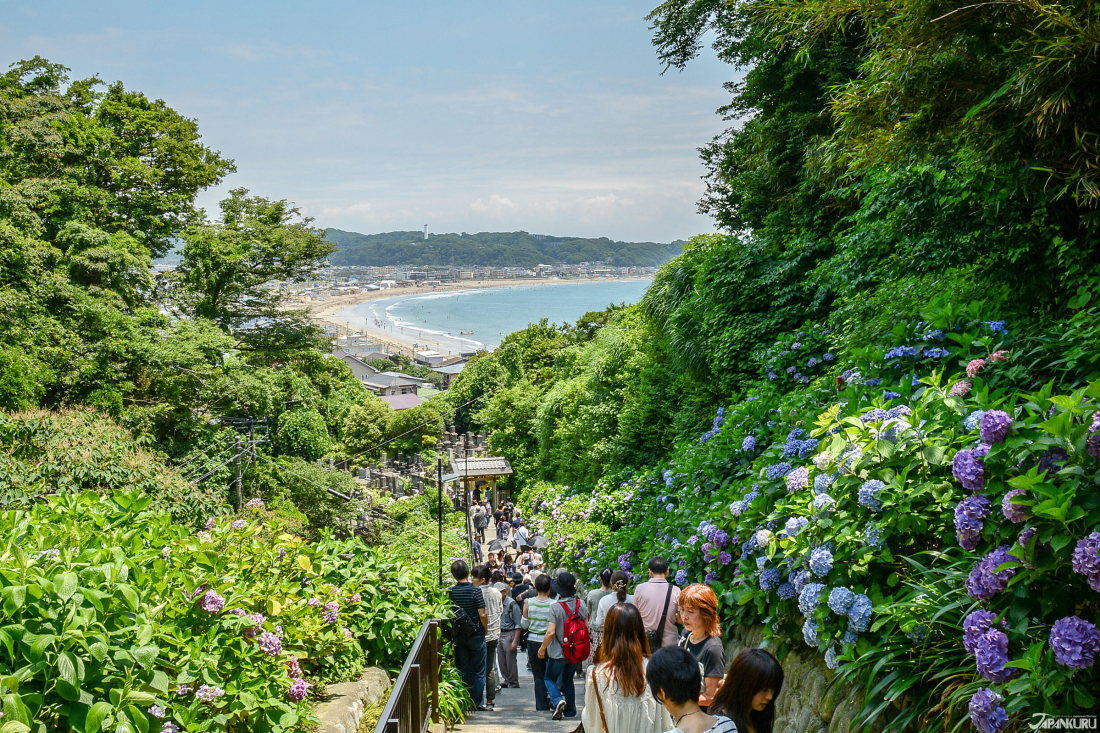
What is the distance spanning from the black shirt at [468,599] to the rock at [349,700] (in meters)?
0.82

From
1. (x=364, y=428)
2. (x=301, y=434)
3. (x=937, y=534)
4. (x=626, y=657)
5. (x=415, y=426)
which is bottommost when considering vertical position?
(x=415, y=426)

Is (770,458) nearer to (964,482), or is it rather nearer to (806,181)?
(964,482)

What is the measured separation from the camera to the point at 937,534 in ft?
9.82

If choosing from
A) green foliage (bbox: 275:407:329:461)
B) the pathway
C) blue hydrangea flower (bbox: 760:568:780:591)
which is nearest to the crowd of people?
the pathway

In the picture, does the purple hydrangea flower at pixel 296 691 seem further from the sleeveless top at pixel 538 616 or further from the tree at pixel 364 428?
the tree at pixel 364 428

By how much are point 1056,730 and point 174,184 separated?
26.6 m

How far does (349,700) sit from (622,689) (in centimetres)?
165

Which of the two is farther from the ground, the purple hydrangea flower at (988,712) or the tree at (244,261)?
the tree at (244,261)

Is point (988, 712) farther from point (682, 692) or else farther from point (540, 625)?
point (540, 625)

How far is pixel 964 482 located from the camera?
2549 mm

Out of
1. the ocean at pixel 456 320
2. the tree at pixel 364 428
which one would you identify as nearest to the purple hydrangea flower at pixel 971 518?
the tree at pixel 364 428

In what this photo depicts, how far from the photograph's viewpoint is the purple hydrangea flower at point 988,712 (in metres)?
2.18

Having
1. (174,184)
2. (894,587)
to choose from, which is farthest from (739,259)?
(174,184)

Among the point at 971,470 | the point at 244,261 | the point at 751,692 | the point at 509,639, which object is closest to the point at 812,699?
the point at 751,692
